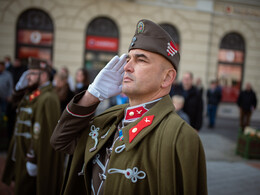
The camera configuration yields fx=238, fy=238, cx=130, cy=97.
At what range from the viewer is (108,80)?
5.56 feet

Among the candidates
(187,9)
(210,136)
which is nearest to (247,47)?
(187,9)

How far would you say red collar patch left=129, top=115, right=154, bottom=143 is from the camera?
142 cm

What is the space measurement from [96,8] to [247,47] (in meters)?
8.47

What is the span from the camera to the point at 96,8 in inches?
441

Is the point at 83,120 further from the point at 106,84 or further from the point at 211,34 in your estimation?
the point at 211,34

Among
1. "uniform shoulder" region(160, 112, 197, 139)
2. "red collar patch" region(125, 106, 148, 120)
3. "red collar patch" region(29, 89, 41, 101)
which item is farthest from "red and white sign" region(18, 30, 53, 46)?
"uniform shoulder" region(160, 112, 197, 139)

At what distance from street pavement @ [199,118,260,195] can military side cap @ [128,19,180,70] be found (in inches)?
119

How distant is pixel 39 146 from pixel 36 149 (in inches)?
3.1

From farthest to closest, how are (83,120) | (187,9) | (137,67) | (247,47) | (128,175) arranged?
(247,47) < (187,9) < (83,120) < (137,67) < (128,175)

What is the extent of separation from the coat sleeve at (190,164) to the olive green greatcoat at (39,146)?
1.97m

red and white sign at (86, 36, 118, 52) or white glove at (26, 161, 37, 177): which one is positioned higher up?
red and white sign at (86, 36, 118, 52)

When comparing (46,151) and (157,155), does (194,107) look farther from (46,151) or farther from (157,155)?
(157,155)

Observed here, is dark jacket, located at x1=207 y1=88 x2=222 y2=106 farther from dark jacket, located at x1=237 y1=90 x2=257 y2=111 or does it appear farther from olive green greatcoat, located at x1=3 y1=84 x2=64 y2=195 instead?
olive green greatcoat, located at x1=3 y1=84 x2=64 y2=195

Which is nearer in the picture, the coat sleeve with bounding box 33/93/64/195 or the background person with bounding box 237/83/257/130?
the coat sleeve with bounding box 33/93/64/195
